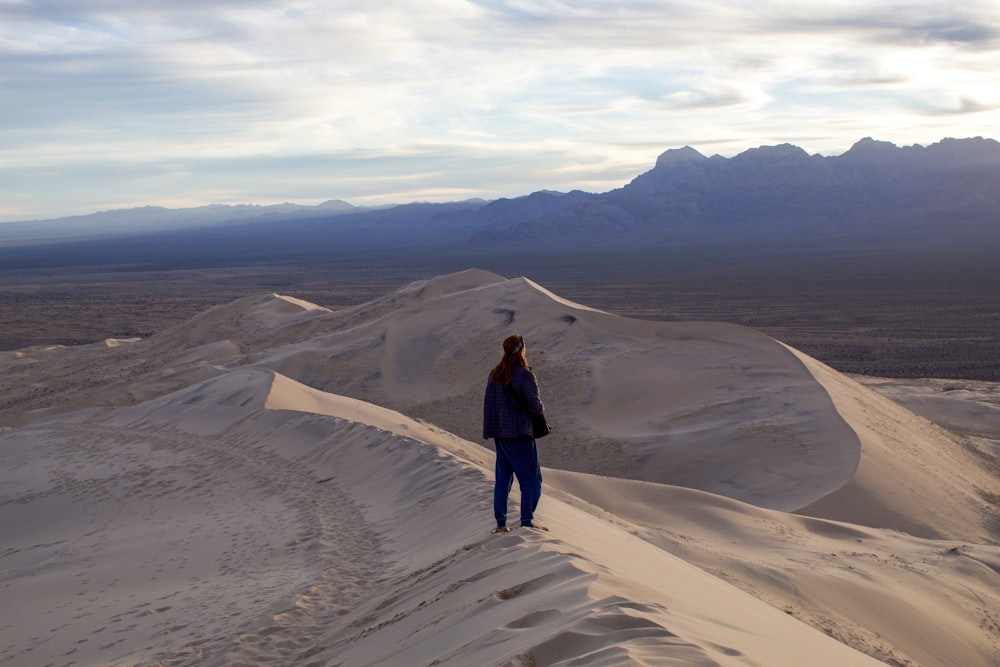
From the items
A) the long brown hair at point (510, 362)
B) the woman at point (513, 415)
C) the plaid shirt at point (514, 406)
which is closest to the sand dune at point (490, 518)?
the woman at point (513, 415)

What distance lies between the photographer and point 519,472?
566cm

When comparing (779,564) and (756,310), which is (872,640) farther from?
(756,310)

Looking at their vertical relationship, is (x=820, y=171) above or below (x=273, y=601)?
above

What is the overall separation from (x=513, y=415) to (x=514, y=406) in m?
0.06

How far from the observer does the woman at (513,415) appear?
555 cm

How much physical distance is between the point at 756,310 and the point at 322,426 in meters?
29.7

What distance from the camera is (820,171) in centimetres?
14588

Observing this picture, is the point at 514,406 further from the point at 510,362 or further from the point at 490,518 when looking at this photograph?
the point at 490,518

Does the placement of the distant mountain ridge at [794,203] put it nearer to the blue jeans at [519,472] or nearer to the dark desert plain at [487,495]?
the dark desert plain at [487,495]

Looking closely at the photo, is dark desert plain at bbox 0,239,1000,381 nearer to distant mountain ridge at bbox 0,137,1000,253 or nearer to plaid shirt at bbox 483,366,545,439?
plaid shirt at bbox 483,366,545,439

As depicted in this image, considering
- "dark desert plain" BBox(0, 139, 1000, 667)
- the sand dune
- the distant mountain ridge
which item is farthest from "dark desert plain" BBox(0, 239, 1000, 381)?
the distant mountain ridge

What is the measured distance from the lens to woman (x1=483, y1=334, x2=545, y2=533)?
5.55 meters

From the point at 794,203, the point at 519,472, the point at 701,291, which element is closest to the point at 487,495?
the point at 519,472

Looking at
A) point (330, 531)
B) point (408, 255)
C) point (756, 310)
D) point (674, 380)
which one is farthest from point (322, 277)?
point (330, 531)
